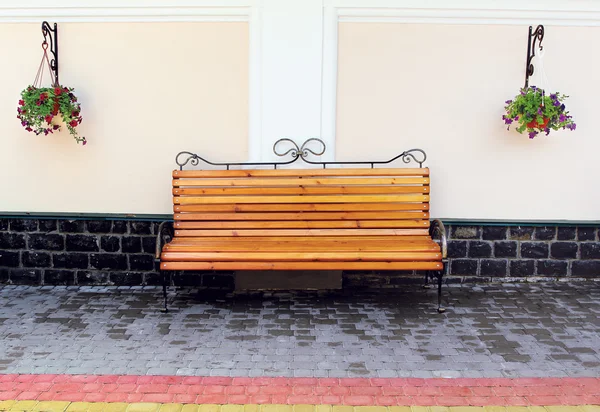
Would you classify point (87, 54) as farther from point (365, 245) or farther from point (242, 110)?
point (365, 245)

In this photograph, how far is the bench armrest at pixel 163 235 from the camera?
182 inches

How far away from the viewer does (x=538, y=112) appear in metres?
4.87

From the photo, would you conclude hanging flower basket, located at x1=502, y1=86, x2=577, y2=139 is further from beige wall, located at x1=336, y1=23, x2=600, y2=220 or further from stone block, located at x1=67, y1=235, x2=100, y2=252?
stone block, located at x1=67, y1=235, x2=100, y2=252

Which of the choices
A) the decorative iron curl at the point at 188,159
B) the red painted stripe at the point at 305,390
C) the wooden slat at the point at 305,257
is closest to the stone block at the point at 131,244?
the decorative iron curl at the point at 188,159

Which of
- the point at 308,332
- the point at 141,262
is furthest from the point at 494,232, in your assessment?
the point at 141,262

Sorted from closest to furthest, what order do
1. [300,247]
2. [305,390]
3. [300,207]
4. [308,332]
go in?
[305,390]
[308,332]
[300,247]
[300,207]

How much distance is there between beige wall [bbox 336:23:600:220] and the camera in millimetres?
5219

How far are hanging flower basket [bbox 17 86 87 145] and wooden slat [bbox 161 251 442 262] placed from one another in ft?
5.67

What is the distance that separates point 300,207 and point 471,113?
1.94m

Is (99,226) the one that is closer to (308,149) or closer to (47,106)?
(47,106)

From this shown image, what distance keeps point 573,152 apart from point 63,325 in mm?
4974

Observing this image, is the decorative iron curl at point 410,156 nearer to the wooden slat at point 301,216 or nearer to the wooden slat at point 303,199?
the wooden slat at point 303,199

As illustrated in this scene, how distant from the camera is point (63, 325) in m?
4.43

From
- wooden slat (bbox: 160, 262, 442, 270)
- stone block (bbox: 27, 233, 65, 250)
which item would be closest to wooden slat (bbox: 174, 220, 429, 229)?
wooden slat (bbox: 160, 262, 442, 270)
